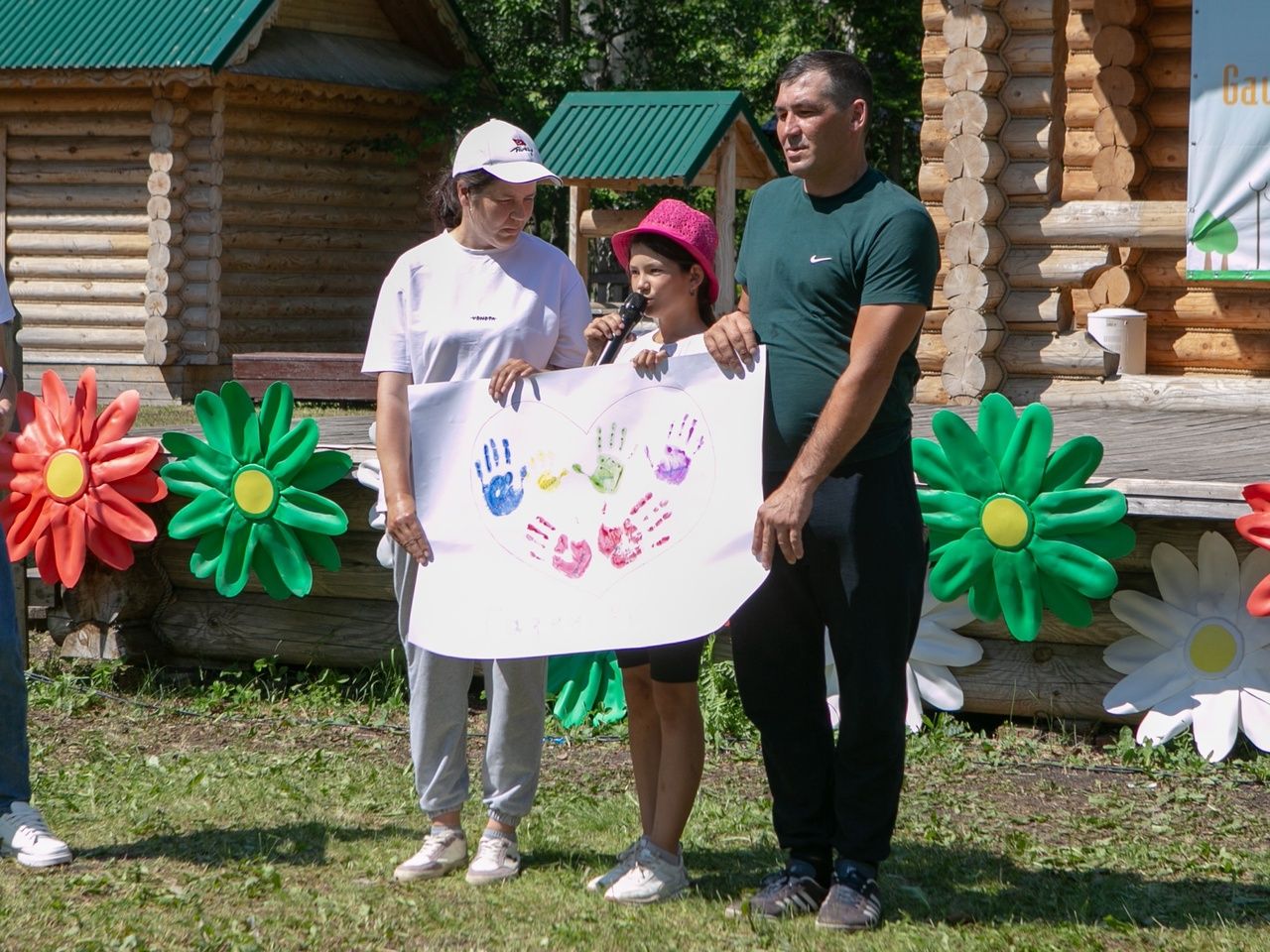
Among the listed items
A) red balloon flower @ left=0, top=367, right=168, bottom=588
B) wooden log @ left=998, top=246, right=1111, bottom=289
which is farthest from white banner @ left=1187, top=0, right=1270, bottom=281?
red balloon flower @ left=0, top=367, right=168, bottom=588

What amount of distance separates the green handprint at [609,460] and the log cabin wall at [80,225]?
12466mm

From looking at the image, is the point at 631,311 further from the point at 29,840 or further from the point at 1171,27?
the point at 1171,27

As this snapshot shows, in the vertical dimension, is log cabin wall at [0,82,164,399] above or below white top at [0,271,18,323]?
above

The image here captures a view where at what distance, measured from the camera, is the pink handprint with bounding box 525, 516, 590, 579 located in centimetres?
406

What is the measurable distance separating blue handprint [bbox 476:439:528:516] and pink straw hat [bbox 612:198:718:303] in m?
0.59

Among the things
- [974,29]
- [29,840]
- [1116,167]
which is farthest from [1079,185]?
[29,840]

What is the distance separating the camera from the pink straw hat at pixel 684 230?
12.6 feet

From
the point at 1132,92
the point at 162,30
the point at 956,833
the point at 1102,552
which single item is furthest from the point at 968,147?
the point at 162,30

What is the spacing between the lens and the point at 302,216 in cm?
1714

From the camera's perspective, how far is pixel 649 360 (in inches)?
156

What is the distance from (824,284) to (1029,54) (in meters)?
6.93

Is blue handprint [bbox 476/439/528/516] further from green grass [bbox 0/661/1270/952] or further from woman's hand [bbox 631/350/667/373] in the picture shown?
green grass [bbox 0/661/1270/952]

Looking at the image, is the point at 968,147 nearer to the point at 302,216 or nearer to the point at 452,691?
the point at 452,691

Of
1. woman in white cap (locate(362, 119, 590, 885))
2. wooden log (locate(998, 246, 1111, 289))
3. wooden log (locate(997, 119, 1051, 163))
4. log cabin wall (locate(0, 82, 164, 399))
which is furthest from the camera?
log cabin wall (locate(0, 82, 164, 399))
